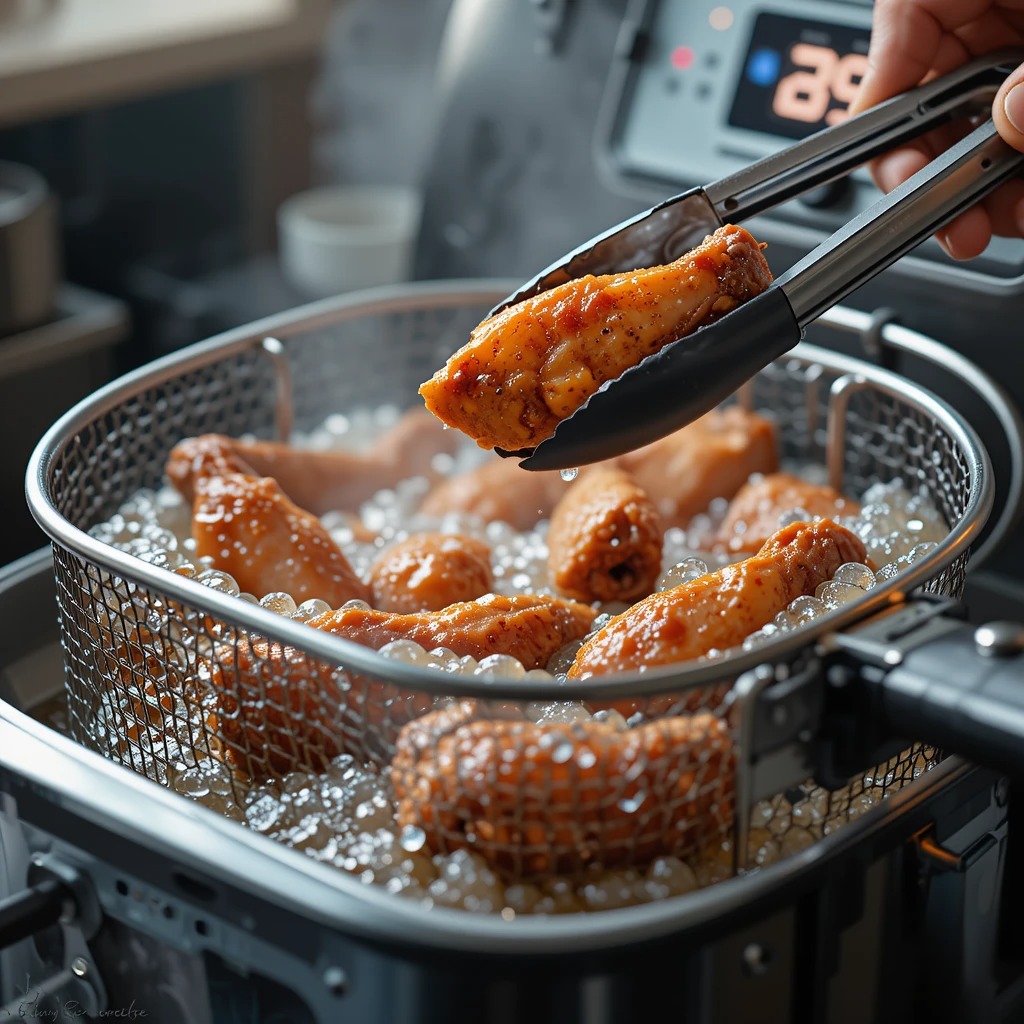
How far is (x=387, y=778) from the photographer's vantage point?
58 cm

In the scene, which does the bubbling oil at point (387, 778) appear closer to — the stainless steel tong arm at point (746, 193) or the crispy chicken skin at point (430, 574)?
the crispy chicken skin at point (430, 574)

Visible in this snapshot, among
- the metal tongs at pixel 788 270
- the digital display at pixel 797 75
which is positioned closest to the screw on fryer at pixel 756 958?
the metal tongs at pixel 788 270

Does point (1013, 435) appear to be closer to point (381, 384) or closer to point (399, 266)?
point (381, 384)

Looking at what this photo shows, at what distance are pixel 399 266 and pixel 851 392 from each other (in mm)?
797

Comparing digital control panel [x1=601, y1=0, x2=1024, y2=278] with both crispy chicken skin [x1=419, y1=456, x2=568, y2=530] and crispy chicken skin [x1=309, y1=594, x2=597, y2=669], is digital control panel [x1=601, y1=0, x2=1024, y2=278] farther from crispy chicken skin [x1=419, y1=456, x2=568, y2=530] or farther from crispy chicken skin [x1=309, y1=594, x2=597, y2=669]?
crispy chicken skin [x1=309, y1=594, x2=597, y2=669]

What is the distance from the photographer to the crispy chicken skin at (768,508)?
0.89 m

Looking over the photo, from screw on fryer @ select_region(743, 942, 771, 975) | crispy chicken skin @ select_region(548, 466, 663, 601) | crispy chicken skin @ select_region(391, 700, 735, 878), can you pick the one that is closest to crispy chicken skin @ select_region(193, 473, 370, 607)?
crispy chicken skin @ select_region(548, 466, 663, 601)

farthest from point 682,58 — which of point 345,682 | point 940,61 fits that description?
point 345,682

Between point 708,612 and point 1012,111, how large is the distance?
0.36 meters

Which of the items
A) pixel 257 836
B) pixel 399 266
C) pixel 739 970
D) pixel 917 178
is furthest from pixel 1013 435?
pixel 399 266

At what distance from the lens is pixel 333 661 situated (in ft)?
1.74

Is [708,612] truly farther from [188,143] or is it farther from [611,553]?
[188,143]

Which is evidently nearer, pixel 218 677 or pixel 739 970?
pixel 739 970

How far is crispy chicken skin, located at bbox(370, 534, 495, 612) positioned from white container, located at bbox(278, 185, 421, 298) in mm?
703
